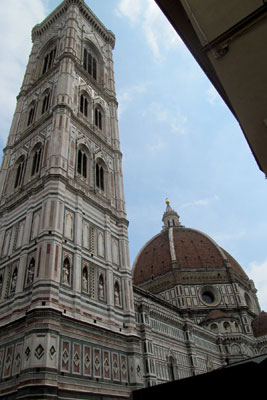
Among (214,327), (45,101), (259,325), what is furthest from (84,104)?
(259,325)

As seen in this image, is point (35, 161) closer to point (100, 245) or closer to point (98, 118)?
point (98, 118)

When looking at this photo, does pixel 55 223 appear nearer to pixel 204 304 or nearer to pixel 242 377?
pixel 242 377

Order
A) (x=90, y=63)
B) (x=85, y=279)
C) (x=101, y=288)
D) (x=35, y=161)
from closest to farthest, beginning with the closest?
1. (x=85, y=279)
2. (x=101, y=288)
3. (x=35, y=161)
4. (x=90, y=63)

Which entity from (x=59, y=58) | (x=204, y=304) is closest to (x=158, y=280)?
(x=204, y=304)

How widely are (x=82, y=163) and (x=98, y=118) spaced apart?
6527 mm

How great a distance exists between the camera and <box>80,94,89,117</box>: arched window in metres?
25.0

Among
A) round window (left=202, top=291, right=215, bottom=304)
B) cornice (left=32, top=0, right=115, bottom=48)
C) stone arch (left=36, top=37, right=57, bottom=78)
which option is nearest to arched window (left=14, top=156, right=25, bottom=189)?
stone arch (left=36, top=37, right=57, bottom=78)

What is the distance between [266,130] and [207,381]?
4259mm

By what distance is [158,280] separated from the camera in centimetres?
5969

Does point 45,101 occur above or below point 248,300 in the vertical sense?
above

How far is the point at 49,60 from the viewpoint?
98.1 ft

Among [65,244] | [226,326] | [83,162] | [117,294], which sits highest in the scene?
[83,162]

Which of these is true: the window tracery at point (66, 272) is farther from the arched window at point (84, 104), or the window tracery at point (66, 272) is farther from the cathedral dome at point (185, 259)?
the cathedral dome at point (185, 259)

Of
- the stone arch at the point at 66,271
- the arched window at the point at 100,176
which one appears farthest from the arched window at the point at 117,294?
the arched window at the point at 100,176
